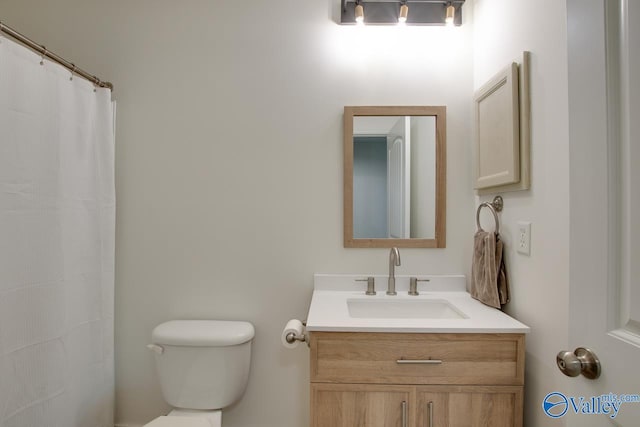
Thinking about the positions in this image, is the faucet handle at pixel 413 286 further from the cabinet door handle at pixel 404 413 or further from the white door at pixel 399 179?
the cabinet door handle at pixel 404 413

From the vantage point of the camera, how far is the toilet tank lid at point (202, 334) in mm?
1485

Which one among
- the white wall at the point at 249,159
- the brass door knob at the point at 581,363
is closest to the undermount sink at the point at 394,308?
the white wall at the point at 249,159

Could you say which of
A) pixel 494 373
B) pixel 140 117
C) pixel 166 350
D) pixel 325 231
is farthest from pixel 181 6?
pixel 494 373

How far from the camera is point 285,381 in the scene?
1.67m

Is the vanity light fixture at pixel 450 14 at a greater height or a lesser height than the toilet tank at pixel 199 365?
greater

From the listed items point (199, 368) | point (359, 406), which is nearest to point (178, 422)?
point (199, 368)

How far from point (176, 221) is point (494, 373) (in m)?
1.53

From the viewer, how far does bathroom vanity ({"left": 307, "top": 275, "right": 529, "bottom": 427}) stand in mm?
1158

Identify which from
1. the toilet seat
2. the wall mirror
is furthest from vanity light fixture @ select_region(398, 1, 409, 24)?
the toilet seat

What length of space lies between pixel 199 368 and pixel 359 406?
2.46 ft

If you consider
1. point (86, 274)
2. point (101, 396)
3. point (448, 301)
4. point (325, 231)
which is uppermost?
point (325, 231)

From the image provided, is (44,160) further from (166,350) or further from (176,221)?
(166,350)

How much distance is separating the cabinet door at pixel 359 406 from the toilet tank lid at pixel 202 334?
1.62 ft

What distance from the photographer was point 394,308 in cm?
156
